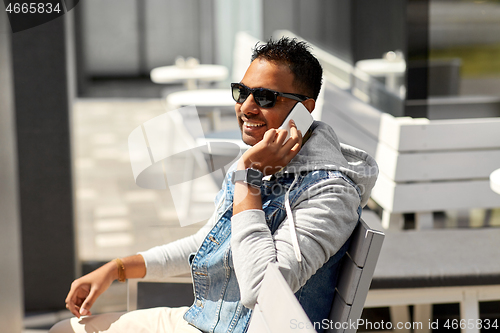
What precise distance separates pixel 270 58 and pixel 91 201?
11.6 feet

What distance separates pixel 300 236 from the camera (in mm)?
1198

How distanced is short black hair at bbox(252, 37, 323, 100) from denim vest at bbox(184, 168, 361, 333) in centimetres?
23

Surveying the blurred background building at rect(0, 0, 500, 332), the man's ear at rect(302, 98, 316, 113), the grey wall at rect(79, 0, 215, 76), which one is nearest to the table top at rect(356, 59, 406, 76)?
the blurred background building at rect(0, 0, 500, 332)

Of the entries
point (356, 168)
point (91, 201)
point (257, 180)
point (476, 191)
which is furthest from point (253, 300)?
point (91, 201)

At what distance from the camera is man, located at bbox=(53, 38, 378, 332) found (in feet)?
3.94

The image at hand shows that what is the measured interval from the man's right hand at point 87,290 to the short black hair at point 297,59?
0.68 m

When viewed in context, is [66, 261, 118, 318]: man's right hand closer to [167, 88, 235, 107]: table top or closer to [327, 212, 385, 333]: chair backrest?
[327, 212, 385, 333]: chair backrest

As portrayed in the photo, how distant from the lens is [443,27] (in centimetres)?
334

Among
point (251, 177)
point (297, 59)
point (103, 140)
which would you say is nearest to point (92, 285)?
point (251, 177)

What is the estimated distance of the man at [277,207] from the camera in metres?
1.20

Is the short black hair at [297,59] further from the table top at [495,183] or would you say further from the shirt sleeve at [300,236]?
the table top at [495,183]

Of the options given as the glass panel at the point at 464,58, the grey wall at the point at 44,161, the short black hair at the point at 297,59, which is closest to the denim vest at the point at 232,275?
the short black hair at the point at 297,59

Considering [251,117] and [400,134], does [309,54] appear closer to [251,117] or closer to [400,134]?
[251,117]

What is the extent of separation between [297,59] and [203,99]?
338cm
